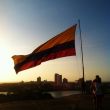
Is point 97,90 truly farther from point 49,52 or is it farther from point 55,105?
point 55,105

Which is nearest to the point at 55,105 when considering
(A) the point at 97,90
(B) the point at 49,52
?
(B) the point at 49,52

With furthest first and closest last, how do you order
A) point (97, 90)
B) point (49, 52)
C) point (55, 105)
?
point (55, 105) → point (49, 52) → point (97, 90)

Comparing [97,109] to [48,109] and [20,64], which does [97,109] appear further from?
[20,64]

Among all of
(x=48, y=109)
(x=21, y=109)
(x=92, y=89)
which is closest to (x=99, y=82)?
(x=92, y=89)

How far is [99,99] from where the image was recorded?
18.7 metres

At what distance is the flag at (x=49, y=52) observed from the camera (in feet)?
72.1

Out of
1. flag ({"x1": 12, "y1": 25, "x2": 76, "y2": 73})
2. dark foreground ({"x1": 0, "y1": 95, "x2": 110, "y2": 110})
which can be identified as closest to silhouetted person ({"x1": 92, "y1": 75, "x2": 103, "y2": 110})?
dark foreground ({"x1": 0, "y1": 95, "x2": 110, "y2": 110})

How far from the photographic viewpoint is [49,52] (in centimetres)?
2208

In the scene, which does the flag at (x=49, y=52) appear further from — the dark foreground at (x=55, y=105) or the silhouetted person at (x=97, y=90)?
the silhouetted person at (x=97, y=90)

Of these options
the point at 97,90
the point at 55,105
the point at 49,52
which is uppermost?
the point at 49,52

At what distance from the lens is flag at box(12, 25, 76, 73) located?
21969 mm

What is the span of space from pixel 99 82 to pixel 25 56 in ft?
19.2

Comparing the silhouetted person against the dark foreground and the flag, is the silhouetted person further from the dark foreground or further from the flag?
the flag

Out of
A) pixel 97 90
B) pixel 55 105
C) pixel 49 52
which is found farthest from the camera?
pixel 55 105
